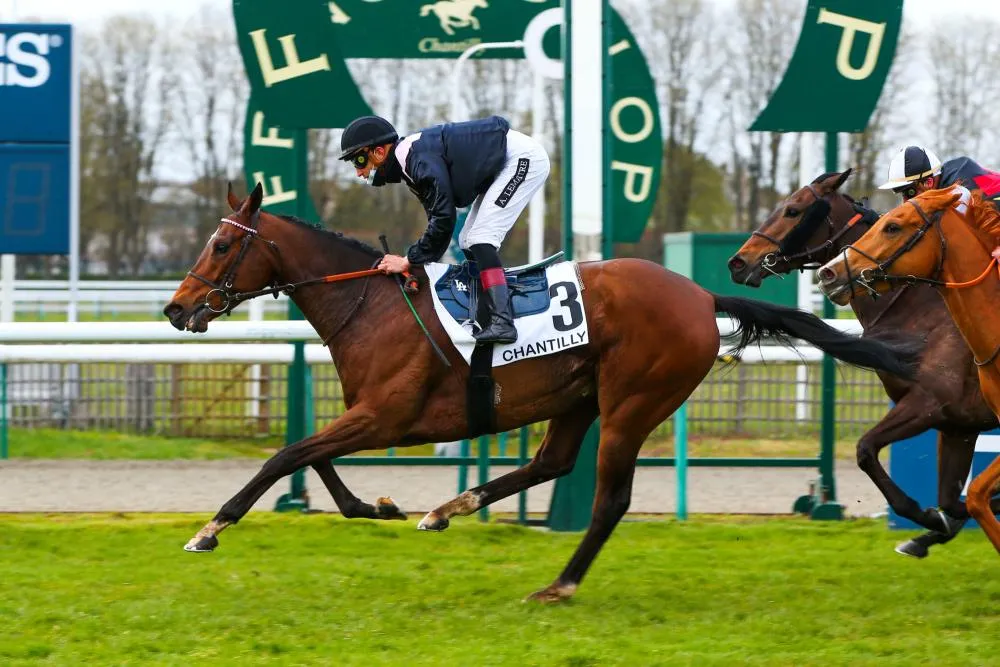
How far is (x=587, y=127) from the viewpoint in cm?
669

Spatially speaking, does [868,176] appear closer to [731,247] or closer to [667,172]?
[667,172]

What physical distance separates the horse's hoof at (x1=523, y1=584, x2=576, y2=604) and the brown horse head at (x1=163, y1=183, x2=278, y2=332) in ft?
5.06

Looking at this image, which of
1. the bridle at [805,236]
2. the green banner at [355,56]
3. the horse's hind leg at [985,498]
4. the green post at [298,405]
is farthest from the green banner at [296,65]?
the horse's hind leg at [985,498]

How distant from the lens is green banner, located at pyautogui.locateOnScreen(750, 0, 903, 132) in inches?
282

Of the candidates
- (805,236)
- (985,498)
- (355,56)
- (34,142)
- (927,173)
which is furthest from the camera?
(355,56)

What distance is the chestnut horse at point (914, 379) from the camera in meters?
5.77

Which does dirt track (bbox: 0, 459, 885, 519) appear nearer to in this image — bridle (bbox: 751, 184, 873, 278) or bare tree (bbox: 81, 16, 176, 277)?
bridle (bbox: 751, 184, 873, 278)

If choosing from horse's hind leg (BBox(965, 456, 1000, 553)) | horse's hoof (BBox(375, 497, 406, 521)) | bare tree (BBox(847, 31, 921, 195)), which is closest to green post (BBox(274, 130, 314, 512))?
horse's hoof (BBox(375, 497, 406, 521))

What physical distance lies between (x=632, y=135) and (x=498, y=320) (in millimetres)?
5162

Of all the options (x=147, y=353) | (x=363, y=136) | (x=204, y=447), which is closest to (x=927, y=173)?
(x=363, y=136)

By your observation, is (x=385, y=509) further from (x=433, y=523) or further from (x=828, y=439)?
(x=828, y=439)

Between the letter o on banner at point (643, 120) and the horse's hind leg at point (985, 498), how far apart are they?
5.39 m

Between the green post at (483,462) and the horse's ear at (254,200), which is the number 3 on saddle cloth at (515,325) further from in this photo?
the green post at (483,462)

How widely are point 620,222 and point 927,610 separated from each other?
17.8ft
